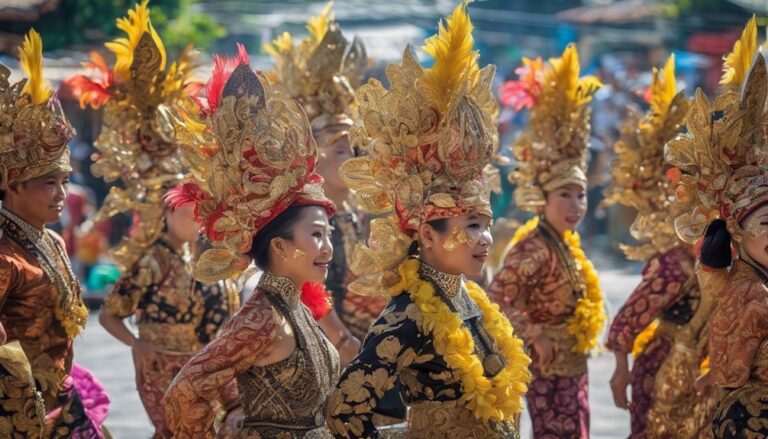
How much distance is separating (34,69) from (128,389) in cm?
575

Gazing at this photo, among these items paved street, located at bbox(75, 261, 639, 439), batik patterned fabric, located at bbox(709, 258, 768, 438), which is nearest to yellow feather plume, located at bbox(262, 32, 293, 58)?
paved street, located at bbox(75, 261, 639, 439)

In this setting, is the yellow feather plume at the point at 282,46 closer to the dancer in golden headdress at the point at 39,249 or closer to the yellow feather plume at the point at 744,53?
the dancer in golden headdress at the point at 39,249

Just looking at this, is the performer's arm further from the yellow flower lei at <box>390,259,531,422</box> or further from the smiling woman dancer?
the smiling woman dancer

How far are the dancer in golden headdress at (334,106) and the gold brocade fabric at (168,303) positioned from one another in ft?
2.29

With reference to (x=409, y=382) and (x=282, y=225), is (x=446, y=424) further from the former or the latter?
(x=282, y=225)

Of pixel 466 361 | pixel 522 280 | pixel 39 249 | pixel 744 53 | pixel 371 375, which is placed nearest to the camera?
pixel 371 375

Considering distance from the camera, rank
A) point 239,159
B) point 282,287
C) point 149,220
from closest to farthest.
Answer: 1. point 239,159
2. point 282,287
3. point 149,220

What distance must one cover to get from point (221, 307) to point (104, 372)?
519 cm

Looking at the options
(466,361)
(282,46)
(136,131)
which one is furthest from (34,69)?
(466,361)

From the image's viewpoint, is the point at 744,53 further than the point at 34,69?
No

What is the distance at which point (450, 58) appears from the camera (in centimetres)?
498

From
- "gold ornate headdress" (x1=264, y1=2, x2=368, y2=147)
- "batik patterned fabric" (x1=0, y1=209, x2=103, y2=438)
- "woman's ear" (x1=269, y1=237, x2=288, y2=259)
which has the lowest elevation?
"batik patterned fabric" (x1=0, y1=209, x2=103, y2=438)

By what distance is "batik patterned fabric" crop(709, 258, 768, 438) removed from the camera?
498 centimetres

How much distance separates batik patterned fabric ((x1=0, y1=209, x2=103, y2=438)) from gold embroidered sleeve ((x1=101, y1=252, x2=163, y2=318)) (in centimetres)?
96
